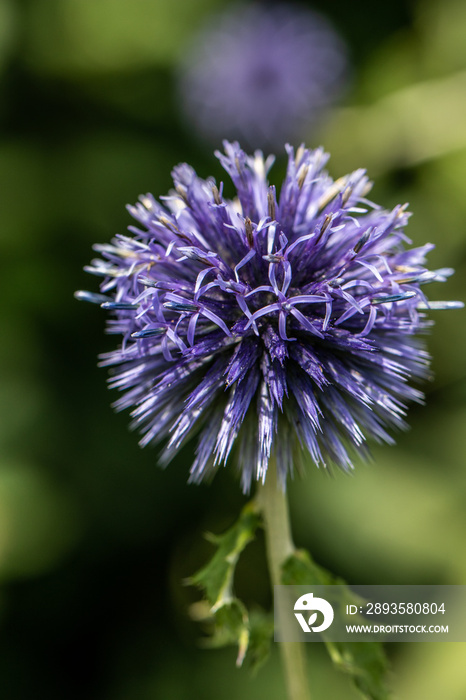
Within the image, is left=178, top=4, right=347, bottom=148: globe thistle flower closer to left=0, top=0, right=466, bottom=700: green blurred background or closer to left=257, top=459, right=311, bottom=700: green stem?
left=0, top=0, right=466, bottom=700: green blurred background

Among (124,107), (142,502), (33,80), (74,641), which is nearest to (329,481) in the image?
(142,502)

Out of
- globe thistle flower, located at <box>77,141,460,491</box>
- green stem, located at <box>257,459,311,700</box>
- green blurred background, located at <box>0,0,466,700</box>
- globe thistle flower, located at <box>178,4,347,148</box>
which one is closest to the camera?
globe thistle flower, located at <box>77,141,460,491</box>

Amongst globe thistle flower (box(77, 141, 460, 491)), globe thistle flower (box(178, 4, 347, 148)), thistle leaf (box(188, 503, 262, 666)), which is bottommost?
thistle leaf (box(188, 503, 262, 666))

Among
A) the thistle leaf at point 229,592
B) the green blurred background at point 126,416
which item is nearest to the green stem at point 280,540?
the thistle leaf at point 229,592

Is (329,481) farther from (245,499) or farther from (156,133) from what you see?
(156,133)

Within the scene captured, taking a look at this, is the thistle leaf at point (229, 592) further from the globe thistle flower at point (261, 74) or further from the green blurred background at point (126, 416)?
the globe thistle flower at point (261, 74)

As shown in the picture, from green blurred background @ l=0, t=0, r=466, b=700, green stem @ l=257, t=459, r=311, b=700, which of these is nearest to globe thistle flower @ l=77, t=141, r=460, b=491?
green stem @ l=257, t=459, r=311, b=700
